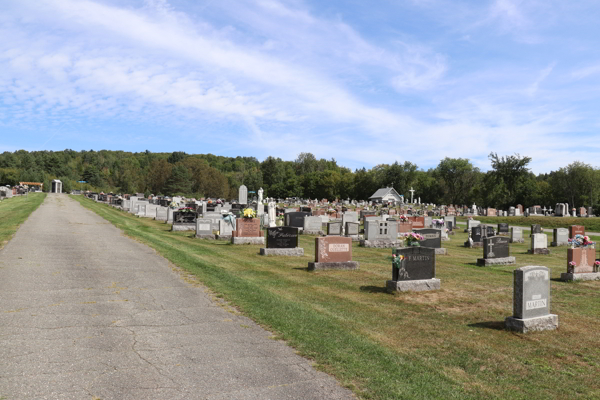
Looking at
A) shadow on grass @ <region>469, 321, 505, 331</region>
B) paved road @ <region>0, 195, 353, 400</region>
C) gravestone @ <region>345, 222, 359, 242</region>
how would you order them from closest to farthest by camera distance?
paved road @ <region>0, 195, 353, 400</region>, shadow on grass @ <region>469, 321, 505, 331</region>, gravestone @ <region>345, 222, 359, 242</region>

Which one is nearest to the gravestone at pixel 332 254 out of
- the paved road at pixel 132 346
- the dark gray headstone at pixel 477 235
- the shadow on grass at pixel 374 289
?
the shadow on grass at pixel 374 289

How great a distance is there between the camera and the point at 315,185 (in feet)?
366

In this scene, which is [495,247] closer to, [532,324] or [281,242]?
[281,242]

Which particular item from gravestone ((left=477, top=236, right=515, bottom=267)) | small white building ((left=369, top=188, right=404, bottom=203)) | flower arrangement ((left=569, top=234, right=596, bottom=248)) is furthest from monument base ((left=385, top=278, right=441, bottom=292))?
small white building ((left=369, top=188, right=404, bottom=203))

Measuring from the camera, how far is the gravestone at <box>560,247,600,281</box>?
12.5 meters

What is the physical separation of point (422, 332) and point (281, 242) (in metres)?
9.49

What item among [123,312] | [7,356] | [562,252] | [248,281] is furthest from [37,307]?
[562,252]

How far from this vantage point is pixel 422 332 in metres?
7.04

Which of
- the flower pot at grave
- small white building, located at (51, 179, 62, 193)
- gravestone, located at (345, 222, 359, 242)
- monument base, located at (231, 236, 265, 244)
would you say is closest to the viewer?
the flower pot at grave

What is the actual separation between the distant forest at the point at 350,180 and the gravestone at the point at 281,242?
61.3 metres

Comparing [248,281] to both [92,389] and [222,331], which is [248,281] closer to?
[222,331]

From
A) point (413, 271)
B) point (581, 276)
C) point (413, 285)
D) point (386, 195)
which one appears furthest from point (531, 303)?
point (386, 195)

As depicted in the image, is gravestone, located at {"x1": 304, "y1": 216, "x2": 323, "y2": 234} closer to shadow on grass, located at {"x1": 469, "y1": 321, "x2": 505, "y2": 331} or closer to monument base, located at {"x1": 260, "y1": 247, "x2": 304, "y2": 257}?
monument base, located at {"x1": 260, "y1": 247, "x2": 304, "y2": 257}

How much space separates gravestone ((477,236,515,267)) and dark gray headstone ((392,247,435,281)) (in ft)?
20.2
